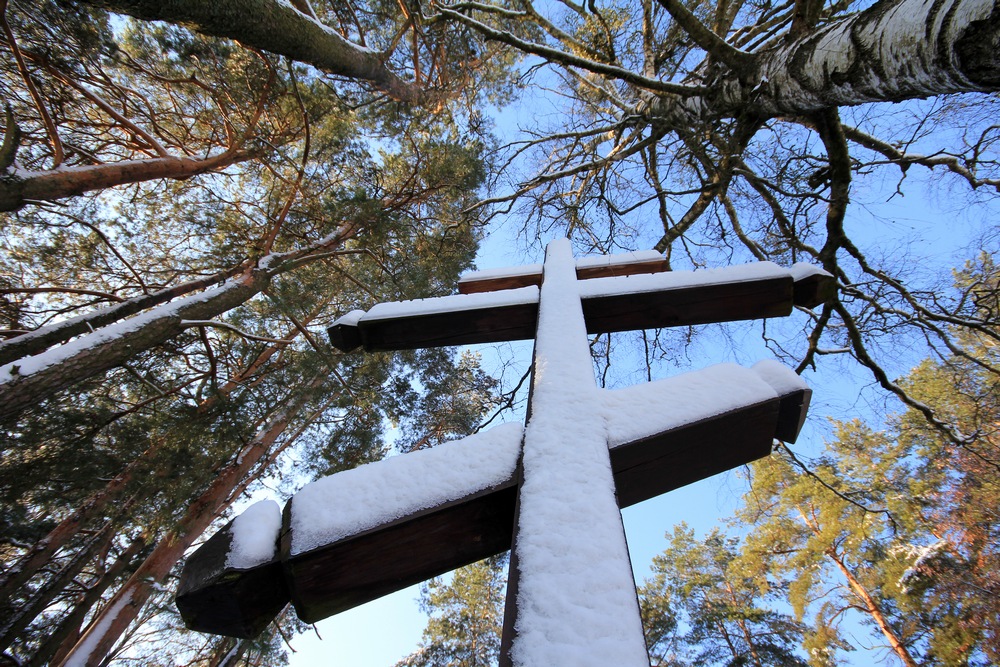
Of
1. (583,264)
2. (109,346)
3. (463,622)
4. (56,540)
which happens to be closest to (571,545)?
(583,264)

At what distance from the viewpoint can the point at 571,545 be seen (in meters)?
0.59

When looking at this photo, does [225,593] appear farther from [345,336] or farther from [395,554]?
[345,336]

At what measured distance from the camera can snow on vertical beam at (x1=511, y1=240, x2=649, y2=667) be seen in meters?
0.47

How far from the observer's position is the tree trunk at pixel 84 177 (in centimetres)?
304

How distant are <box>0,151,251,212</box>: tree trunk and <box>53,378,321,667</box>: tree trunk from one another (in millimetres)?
2603

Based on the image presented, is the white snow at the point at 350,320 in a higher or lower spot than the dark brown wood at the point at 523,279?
lower

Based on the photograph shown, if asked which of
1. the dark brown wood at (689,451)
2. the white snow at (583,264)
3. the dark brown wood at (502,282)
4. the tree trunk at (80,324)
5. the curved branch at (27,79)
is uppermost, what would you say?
the curved branch at (27,79)

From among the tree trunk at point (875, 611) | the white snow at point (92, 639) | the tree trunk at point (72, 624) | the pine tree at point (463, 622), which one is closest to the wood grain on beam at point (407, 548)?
the tree trunk at point (72, 624)

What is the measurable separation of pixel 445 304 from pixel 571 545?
1177mm

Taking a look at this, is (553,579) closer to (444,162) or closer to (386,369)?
(386,369)

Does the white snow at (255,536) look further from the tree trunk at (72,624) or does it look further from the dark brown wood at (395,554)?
the tree trunk at (72,624)

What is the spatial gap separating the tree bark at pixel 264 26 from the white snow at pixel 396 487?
10.5 feet

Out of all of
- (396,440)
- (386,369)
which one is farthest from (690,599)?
(386,369)

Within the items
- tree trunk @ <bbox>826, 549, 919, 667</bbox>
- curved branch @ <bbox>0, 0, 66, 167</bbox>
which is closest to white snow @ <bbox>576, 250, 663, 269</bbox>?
curved branch @ <bbox>0, 0, 66, 167</bbox>
